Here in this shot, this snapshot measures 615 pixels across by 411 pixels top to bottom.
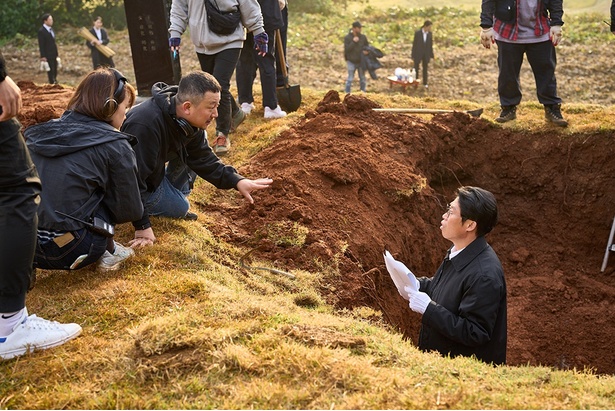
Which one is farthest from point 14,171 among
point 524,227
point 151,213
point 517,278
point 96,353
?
point 524,227

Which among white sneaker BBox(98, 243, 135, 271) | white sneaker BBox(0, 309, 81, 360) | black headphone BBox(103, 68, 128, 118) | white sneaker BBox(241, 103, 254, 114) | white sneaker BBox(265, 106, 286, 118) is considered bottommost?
white sneaker BBox(0, 309, 81, 360)

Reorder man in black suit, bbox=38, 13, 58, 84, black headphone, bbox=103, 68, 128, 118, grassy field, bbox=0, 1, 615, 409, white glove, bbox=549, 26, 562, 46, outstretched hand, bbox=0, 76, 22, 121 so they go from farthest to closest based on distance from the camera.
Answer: man in black suit, bbox=38, 13, 58, 84, white glove, bbox=549, 26, 562, 46, black headphone, bbox=103, 68, 128, 118, outstretched hand, bbox=0, 76, 22, 121, grassy field, bbox=0, 1, 615, 409

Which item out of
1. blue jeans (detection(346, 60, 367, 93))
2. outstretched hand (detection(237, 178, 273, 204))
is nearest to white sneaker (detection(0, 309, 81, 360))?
outstretched hand (detection(237, 178, 273, 204))

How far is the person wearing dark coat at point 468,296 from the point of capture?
177 inches

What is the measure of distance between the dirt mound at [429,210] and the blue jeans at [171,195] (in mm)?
414

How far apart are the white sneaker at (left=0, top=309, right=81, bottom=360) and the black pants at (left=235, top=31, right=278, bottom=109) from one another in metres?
5.57

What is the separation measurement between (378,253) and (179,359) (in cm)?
321

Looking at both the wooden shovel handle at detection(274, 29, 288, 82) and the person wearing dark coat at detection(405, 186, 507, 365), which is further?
the wooden shovel handle at detection(274, 29, 288, 82)

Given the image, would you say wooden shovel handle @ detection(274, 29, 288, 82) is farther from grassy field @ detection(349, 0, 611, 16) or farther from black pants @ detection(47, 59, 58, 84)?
grassy field @ detection(349, 0, 611, 16)

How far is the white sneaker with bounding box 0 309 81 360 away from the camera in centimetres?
386

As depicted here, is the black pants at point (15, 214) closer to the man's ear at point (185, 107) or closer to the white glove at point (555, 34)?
the man's ear at point (185, 107)

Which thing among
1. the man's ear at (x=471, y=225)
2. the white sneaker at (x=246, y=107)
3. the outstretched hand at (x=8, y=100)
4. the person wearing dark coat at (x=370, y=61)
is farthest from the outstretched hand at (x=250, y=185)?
the person wearing dark coat at (x=370, y=61)

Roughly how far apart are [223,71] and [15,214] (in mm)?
4656

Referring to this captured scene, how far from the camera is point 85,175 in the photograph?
4.46 metres
